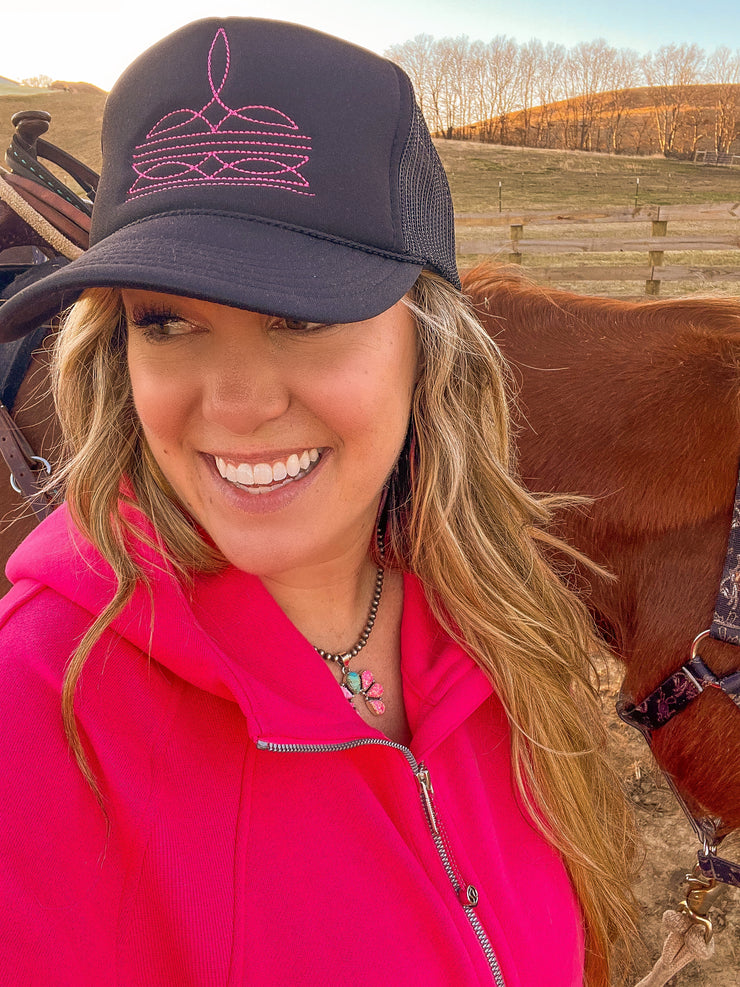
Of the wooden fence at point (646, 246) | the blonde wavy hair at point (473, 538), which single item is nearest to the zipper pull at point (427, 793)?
the blonde wavy hair at point (473, 538)

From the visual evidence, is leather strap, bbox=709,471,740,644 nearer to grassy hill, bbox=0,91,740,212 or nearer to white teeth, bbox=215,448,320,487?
white teeth, bbox=215,448,320,487

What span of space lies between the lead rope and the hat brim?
1496 millimetres

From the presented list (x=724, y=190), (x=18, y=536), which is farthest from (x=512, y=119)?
(x=18, y=536)

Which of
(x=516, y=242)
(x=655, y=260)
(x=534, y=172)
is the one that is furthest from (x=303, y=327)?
(x=534, y=172)

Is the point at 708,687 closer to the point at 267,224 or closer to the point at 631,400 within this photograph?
the point at 631,400

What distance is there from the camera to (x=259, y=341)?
938 millimetres

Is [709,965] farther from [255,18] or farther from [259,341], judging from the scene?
[255,18]

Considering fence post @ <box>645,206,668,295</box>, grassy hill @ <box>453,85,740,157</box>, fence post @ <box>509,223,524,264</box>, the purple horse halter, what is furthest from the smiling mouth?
grassy hill @ <box>453,85,740,157</box>

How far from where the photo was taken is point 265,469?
3.34 feet

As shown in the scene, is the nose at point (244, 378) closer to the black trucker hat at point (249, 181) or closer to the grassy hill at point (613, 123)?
the black trucker hat at point (249, 181)

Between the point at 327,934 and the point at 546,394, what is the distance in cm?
113

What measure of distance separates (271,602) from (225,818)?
31 cm

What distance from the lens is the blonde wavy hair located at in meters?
1.14

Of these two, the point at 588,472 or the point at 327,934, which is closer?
the point at 327,934
